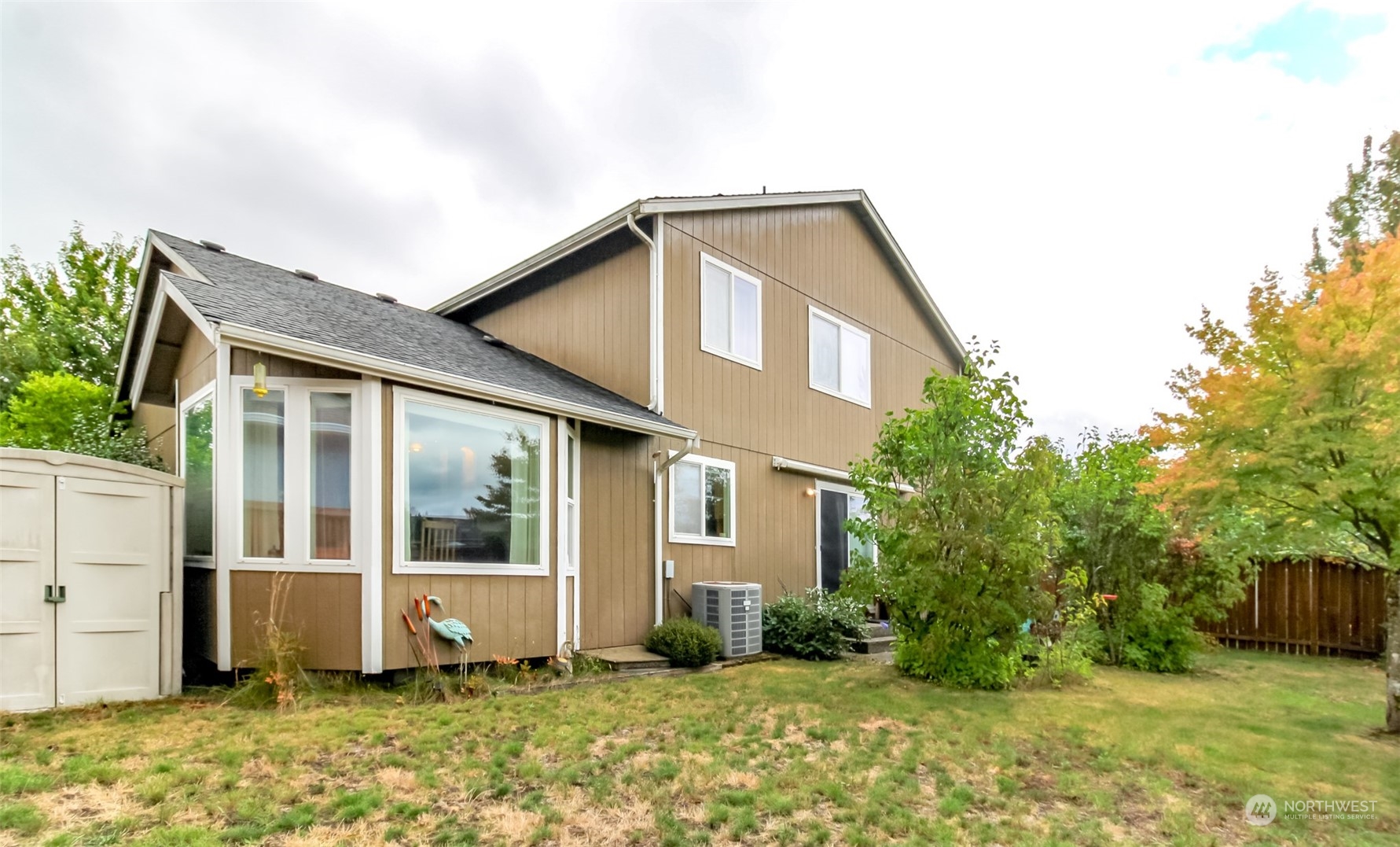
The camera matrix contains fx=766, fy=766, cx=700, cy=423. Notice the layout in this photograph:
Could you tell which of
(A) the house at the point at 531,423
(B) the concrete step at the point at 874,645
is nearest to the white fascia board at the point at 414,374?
(A) the house at the point at 531,423

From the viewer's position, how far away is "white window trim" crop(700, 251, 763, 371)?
10031mm

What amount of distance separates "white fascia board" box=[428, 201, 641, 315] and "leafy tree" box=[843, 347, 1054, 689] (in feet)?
14.0

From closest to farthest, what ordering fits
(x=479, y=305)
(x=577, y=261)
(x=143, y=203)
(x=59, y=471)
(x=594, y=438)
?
1. (x=59, y=471)
2. (x=594, y=438)
3. (x=577, y=261)
4. (x=479, y=305)
5. (x=143, y=203)

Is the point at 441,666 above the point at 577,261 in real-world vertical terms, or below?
below

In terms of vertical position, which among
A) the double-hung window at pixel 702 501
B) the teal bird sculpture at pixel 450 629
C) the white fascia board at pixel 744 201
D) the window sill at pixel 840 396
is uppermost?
the white fascia board at pixel 744 201

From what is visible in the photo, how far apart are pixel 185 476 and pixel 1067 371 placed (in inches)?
922

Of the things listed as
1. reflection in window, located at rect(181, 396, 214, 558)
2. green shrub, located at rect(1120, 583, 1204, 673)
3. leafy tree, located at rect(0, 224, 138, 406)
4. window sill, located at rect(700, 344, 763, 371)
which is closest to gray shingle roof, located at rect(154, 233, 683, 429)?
reflection in window, located at rect(181, 396, 214, 558)

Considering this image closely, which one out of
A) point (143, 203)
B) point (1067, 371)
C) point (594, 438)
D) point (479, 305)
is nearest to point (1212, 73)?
point (594, 438)

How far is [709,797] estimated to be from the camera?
409 cm

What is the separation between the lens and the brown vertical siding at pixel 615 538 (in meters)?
8.34

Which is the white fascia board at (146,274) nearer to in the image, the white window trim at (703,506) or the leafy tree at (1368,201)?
the white window trim at (703,506)

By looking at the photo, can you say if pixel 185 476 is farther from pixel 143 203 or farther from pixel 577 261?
pixel 143 203

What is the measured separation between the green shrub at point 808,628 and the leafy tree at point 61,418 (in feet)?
25.1

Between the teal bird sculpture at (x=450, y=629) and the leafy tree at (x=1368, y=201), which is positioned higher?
the leafy tree at (x=1368, y=201)
